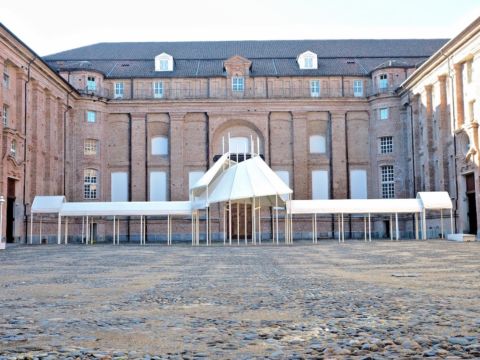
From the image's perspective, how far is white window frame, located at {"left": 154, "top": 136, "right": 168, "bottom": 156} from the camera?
161 feet

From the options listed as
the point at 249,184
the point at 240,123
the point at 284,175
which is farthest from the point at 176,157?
the point at 249,184

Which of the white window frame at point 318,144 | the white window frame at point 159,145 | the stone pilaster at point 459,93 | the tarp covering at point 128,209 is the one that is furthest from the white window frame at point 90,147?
the stone pilaster at point 459,93

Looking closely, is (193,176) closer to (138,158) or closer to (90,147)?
(138,158)

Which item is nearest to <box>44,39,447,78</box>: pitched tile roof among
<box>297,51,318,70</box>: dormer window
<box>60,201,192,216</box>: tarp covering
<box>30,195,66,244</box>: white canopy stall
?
<box>297,51,318,70</box>: dormer window

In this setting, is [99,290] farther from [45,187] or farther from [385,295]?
[45,187]

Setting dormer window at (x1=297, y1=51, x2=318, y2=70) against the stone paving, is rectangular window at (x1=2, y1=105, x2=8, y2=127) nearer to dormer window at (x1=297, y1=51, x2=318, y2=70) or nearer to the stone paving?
the stone paving

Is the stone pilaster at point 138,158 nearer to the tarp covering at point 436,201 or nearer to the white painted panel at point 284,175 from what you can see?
the white painted panel at point 284,175

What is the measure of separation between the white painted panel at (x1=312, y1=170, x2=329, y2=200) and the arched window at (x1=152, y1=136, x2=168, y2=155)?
12.4 m

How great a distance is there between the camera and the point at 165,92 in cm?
4922

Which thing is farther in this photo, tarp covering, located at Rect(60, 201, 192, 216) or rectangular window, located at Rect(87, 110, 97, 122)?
rectangular window, located at Rect(87, 110, 97, 122)

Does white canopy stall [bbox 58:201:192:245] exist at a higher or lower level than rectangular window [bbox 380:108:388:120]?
lower

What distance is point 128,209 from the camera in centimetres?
3812

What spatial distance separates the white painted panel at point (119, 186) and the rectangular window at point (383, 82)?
21861mm

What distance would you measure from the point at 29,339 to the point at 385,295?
5.20m
